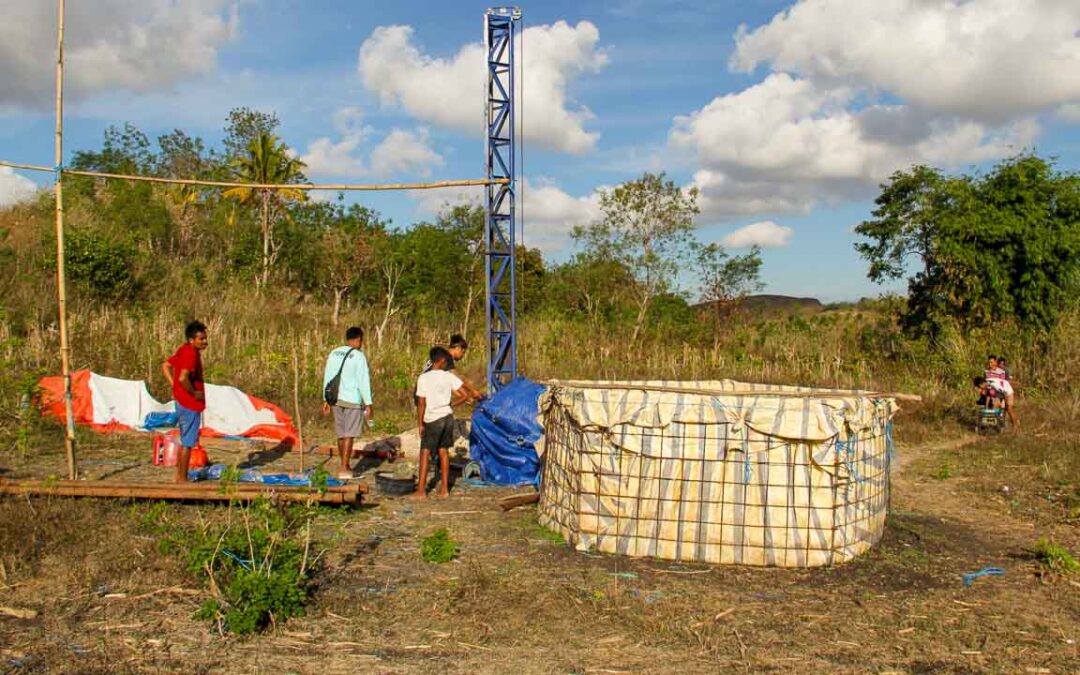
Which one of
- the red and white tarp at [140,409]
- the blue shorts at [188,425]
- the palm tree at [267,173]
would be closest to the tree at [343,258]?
the palm tree at [267,173]

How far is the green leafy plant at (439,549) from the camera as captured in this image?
5.38 metres

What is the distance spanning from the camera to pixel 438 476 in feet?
27.1

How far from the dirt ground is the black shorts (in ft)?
2.64

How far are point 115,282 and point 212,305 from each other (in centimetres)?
281

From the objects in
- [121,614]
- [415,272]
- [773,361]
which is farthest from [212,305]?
[121,614]

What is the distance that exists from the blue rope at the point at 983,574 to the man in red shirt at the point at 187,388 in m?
5.79

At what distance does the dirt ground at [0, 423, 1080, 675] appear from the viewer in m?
3.89

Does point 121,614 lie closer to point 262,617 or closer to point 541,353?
point 262,617

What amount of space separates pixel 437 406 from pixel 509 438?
119 cm

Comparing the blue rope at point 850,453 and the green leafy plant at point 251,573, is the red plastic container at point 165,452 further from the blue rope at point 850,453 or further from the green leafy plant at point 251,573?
the blue rope at point 850,453

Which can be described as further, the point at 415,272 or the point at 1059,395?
the point at 415,272

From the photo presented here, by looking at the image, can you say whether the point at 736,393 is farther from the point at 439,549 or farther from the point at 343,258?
the point at 343,258

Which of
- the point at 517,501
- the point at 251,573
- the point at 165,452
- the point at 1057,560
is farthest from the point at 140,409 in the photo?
the point at 1057,560

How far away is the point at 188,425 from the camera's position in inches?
275
